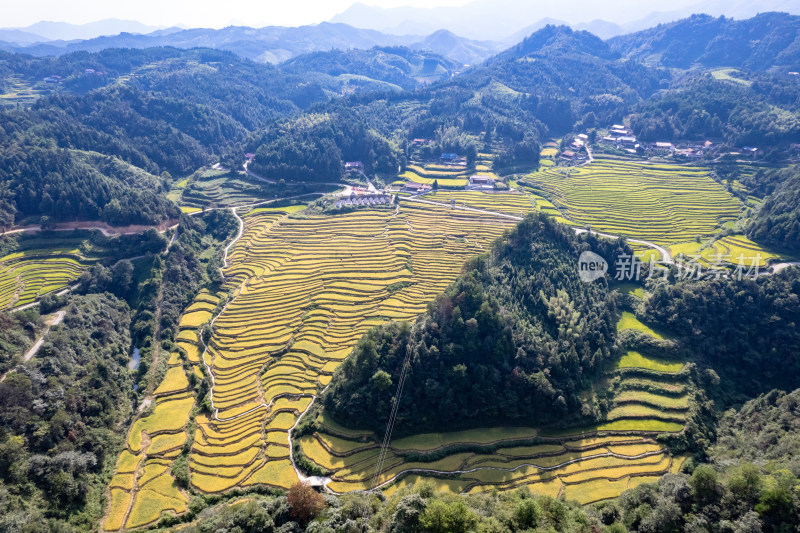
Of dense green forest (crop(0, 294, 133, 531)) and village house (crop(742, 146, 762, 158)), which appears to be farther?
village house (crop(742, 146, 762, 158))

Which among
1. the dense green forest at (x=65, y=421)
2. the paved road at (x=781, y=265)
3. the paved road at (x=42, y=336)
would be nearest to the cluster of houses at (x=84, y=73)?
the paved road at (x=42, y=336)

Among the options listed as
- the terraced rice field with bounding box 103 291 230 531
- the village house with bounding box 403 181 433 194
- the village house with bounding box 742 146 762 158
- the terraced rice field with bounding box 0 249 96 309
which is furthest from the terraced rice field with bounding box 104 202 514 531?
the village house with bounding box 742 146 762 158

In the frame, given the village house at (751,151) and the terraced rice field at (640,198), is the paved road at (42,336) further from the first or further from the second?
the village house at (751,151)

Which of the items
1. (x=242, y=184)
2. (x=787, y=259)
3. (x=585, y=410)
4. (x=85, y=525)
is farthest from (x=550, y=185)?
(x=85, y=525)

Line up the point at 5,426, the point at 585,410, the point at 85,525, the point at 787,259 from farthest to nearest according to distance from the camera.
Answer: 1. the point at 787,259
2. the point at 585,410
3. the point at 5,426
4. the point at 85,525

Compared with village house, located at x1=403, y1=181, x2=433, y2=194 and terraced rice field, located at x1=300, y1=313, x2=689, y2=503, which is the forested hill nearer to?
terraced rice field, located at x1=300, y1=313, x2=689, y2=503

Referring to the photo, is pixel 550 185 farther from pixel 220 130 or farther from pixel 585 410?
pixel 220 130
